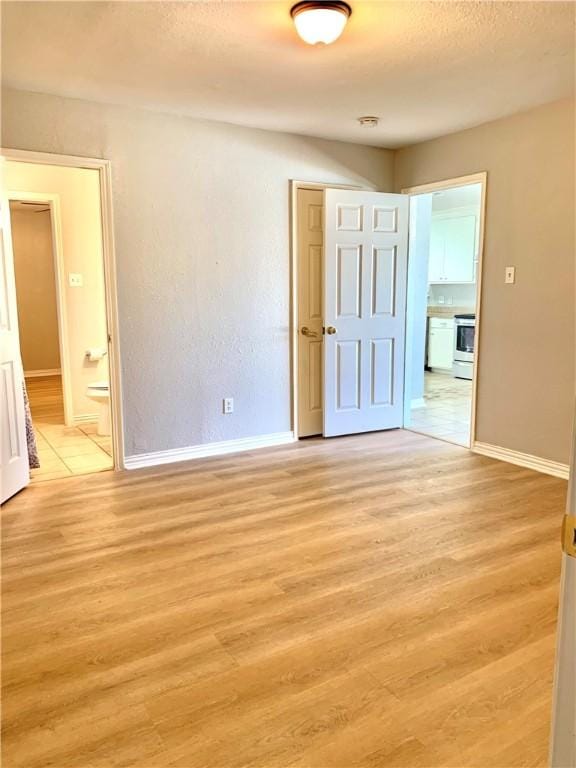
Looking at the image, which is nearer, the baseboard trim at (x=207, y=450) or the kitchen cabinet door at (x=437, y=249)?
the baseboard trim at (x=207, y=450)

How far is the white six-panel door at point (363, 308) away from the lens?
4.56 meters

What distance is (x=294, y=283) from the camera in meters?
4.54

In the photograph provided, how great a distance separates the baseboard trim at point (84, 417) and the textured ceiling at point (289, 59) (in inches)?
117

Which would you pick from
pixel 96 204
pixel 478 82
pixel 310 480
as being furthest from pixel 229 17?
pixel 96 204

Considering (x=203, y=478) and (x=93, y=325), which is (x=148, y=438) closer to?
(x=203, y=478)

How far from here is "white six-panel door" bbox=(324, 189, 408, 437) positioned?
15.0ft

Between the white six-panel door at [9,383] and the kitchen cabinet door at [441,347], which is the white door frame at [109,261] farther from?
the kitchen cabinet door at [441,347]

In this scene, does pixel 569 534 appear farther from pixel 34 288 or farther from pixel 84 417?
pixel 34 288

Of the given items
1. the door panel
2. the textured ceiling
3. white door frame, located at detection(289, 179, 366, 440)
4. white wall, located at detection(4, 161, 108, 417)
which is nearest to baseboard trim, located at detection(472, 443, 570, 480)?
the door panel

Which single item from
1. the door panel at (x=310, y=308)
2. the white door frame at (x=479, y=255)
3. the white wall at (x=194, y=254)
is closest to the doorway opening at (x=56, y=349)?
the white wall at (x=194, y=254)

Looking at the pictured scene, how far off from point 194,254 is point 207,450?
1476 millimetres

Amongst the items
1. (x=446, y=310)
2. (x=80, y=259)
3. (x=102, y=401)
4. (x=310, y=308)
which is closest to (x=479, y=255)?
(x=310, y=308)

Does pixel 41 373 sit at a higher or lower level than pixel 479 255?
lower

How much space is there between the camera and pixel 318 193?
4613 mm
